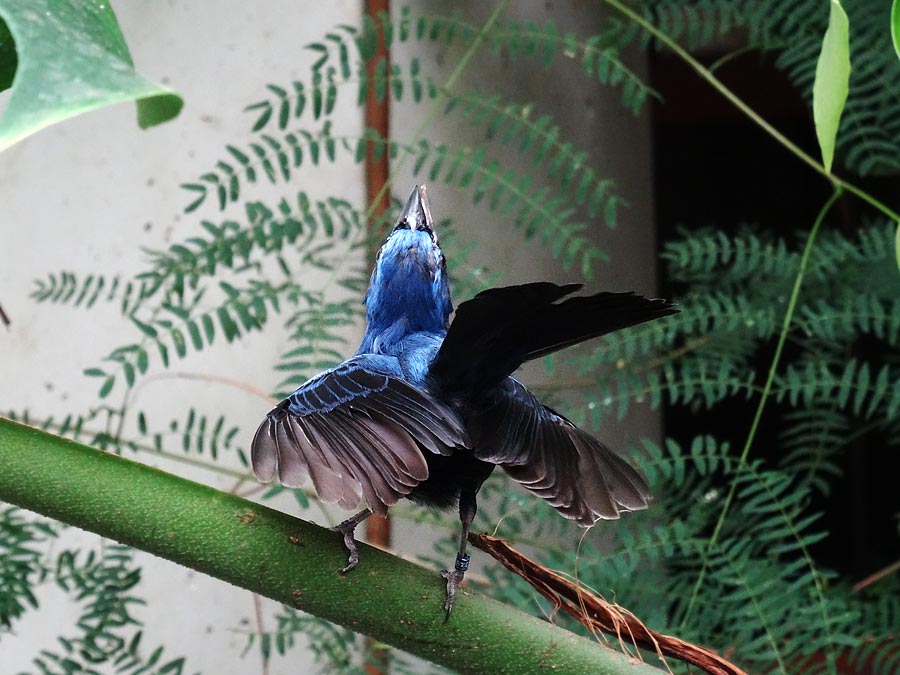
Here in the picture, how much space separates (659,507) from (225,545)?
0.70 meters

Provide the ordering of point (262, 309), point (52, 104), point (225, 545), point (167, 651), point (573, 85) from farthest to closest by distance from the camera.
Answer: point (573, 85)
point (167, 651)
point (262, 309)
point (225, 545)
point (52, 104)

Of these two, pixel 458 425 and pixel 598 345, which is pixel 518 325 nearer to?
pixel 458 425

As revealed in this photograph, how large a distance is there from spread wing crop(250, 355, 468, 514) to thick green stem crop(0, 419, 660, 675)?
0.04 m

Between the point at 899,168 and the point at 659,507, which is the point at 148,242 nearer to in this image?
the point at 659,507

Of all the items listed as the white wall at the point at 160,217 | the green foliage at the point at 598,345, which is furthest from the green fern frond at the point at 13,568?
the white wall at the point at 160,217

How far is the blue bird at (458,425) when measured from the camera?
0.56 meters

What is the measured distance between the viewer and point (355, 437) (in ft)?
1.92

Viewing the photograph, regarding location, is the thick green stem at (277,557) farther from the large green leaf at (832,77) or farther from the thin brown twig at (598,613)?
the large green leaf at (832,77)

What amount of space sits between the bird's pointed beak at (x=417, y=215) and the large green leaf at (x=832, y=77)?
1.10 feet

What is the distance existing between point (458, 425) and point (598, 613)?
146 mm

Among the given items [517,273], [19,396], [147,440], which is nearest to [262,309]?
[517,273]

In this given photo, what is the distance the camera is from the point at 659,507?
116 centimetres

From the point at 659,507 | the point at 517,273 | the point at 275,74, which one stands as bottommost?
the point at 659,507

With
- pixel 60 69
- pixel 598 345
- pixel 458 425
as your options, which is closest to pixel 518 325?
pixel 458 425
